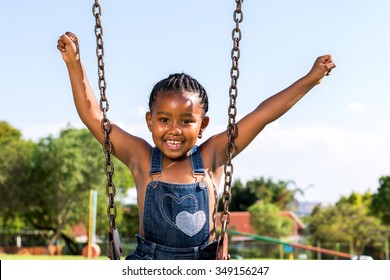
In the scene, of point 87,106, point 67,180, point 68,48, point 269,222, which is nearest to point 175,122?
point 87,106

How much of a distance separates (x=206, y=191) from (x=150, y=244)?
36cm

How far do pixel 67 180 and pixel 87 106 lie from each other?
32.6 m

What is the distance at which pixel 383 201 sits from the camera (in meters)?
40.2

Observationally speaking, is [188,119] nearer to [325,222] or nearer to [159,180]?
[159,180]

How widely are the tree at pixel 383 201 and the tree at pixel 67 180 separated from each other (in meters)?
15.6

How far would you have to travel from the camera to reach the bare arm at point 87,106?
10.9 ft

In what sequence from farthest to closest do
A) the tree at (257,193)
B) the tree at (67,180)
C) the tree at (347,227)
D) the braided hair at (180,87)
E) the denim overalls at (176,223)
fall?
the tree at (257,193) < the tree at (347,227) < the tree at (67,180) < the braided hair at (180,87) < the denim overalls at (176,223)

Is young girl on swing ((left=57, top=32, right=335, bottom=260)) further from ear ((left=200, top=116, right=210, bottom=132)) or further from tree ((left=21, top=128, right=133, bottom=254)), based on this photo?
tree ((left=21, top=128, right=133, bottom=254))

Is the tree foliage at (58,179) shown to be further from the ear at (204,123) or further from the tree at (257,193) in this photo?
the ear at (204,123)

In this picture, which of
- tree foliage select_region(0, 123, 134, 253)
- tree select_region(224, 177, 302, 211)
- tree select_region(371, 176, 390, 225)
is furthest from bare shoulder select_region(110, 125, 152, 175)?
tree select_region(224, 177, 302, 211)

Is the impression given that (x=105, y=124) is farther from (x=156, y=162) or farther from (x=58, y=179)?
(x=58, y=179)

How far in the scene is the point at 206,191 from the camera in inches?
123

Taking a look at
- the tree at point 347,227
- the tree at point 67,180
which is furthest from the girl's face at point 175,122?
the tree at point 347,227

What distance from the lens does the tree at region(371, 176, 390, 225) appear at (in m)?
40.0
